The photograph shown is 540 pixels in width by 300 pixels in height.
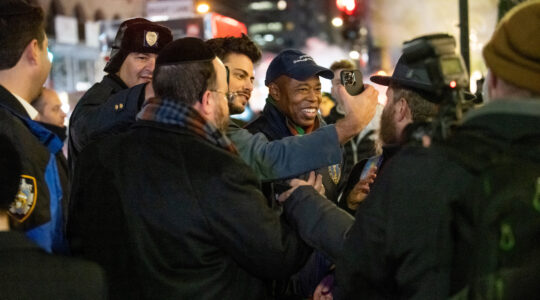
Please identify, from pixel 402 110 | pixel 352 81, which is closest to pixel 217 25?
pixel 352 81

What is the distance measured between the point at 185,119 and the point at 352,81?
2.82 feet

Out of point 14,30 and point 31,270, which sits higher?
point 14,30

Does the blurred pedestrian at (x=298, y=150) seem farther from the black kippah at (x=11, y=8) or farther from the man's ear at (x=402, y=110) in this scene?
the black kippah at (x=11, y=8)

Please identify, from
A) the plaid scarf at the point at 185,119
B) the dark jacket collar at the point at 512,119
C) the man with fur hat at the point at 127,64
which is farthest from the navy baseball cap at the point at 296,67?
the dark jacket collar at the point at 512,119

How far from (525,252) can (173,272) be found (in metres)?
1.57

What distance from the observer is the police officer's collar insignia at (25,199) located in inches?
112

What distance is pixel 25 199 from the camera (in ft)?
9.53

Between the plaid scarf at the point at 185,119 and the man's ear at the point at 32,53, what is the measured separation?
684 millimetres

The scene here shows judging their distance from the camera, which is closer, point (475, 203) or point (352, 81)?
point (475, 203)

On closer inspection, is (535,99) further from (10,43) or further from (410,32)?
(410,32)

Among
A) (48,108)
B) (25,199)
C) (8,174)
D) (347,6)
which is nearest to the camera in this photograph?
(8,174)

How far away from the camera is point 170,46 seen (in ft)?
10.3

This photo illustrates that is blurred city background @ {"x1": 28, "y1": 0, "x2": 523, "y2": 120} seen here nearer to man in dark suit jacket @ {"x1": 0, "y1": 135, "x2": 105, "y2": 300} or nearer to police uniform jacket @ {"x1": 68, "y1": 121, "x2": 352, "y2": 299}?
police uniform jacket @ {"x1": 68, "y1": 121, "x2": 352, "y2": 299}

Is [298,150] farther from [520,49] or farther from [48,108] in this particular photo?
[48,108]
